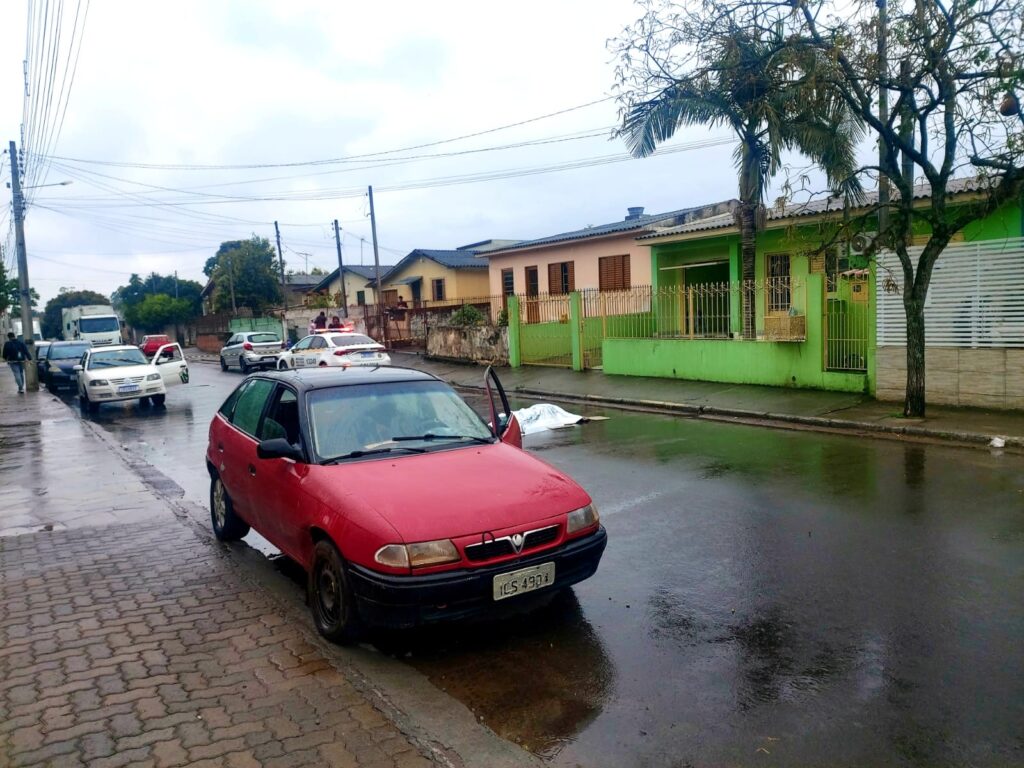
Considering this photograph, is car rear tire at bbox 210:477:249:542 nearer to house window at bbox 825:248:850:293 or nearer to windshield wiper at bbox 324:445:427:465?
windshield wiper at bbox 324:445:427:465

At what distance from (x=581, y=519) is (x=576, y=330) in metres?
16.8

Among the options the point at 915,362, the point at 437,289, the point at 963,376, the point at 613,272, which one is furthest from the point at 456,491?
the point at 437,289

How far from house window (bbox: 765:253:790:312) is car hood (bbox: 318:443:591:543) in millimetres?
13244

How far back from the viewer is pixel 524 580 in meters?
4.50

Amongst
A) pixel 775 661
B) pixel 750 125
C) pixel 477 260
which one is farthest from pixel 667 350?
pixel 477 260

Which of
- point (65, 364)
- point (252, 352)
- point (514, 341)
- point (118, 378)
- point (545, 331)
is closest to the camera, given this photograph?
point (118, 378)

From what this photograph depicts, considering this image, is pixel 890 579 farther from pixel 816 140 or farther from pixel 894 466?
pixel 816 140

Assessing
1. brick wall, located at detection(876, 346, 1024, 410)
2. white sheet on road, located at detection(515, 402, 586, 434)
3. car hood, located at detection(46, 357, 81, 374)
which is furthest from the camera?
car hood, located at detection(46, 357, 81, 374)

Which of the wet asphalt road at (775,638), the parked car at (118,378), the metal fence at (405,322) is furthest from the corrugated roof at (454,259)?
the wet asphalt road at (775,638)

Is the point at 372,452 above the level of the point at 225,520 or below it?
above

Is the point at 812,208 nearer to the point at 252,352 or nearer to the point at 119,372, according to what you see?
the point at 119,372

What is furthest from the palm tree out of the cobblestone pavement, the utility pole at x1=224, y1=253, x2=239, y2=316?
the utility pole at x1=224, y1=253, x2=239, y2=316

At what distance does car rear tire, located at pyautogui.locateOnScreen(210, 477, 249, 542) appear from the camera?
7.04m

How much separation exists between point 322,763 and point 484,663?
123 centimetres
